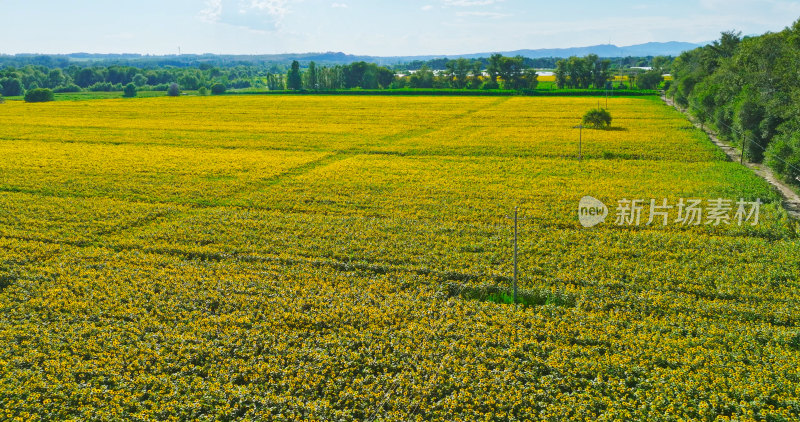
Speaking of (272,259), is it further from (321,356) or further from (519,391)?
(519,391)

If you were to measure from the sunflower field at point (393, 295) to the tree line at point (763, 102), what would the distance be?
161 inches

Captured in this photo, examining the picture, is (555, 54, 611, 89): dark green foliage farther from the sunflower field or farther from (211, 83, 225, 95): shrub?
the sunflower field

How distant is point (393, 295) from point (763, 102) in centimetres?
4794

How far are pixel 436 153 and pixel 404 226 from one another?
23.9 metres

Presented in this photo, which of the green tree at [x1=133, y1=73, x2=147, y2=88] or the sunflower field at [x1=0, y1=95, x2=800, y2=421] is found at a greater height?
the green tree at [x1=133, y1=73, x2=147, y2=88]

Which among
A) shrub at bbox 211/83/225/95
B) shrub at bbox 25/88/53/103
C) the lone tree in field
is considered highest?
shrub at bbox 211/83/225/95

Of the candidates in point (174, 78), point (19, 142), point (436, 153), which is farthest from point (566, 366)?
point (174, 78)

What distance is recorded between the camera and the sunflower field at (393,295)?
47.9 ft

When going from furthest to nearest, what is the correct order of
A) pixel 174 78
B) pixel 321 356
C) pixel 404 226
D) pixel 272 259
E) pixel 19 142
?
1. pixel 174 78
2. pixel 19 142
3. pixel 404 226
4. pixel 272 259
5. pixel 321 356

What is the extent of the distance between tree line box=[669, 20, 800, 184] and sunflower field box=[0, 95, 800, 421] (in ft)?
13.4

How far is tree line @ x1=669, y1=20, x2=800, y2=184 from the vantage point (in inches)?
1561

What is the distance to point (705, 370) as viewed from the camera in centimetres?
1511

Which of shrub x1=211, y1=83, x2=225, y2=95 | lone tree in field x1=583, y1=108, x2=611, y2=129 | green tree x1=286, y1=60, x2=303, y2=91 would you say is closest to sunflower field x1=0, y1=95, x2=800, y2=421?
lone tree in field x1=583, y1=108, x2=611, y2=129

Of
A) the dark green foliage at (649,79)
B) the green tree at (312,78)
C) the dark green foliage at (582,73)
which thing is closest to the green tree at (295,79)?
the green tree at (312,78)
